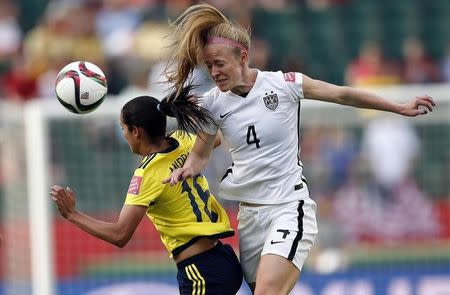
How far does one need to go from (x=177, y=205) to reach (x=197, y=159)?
12.0 inches

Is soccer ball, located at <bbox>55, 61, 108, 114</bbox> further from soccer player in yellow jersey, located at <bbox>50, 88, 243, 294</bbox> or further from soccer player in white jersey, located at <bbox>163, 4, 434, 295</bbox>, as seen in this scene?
soccer player in white jersey, located at <bbox>163, 4, 434, 295</bbox>

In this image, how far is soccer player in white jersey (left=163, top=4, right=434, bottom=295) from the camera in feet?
23.7

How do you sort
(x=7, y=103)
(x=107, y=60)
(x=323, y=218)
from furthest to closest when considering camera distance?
(x=107, y=60) → (x=7, y=103) → (x=323, y=218)

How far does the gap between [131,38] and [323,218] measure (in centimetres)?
448

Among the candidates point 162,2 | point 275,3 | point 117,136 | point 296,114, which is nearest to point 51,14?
point 162,2

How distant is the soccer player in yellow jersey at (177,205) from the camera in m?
7.21

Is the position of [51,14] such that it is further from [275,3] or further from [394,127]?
[394,127]

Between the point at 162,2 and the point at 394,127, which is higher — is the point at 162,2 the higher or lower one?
the higher one

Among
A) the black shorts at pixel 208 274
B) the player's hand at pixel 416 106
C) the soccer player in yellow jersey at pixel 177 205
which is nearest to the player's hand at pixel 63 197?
the soccer player in yellow jersey at pixel 177 205

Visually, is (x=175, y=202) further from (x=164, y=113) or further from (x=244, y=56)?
(x=244, y=56)

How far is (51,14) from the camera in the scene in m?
16.5

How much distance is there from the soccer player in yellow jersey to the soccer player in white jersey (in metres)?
0.15

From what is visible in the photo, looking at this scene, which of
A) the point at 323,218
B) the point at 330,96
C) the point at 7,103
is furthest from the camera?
the point at 7,103

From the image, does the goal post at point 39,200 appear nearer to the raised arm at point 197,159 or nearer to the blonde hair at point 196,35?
the raised arm at point 197,159
